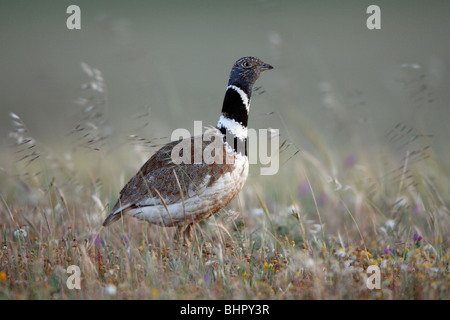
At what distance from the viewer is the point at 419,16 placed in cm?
3434

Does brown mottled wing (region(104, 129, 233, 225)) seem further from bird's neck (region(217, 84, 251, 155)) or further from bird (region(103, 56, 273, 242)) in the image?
bird's neck (region(217, 84, 251, 155))

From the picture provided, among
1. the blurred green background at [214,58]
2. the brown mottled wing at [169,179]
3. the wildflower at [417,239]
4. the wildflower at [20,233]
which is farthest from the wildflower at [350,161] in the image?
the wildflower at [20,233]

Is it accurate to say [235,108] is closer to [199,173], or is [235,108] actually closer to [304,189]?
[199,173]

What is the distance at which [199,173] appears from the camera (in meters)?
6.03

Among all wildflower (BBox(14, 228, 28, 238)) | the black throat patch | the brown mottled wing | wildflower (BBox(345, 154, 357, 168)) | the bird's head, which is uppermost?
the bird's head

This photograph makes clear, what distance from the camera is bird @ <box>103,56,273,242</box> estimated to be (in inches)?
236

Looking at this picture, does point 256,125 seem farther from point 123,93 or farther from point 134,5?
point 134,5

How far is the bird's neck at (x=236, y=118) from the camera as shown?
6238 mm

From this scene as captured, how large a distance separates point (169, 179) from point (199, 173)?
0.42m

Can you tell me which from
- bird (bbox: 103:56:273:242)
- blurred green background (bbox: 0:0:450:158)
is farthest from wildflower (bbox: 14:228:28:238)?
blurred green background (bbox: 0:0:450:158)

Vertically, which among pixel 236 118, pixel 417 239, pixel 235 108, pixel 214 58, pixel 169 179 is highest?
pixel 214 58

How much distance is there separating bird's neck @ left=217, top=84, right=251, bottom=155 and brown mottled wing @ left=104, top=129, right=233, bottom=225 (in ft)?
0.44

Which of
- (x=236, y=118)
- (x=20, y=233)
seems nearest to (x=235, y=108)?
(x=236, y=118)
